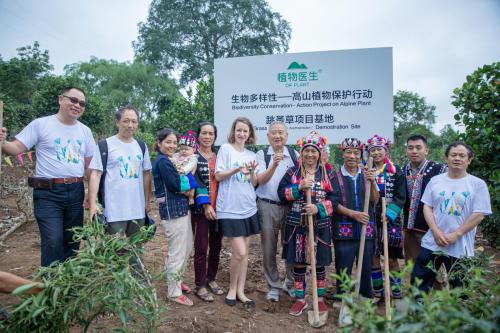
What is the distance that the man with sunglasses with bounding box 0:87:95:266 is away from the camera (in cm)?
298

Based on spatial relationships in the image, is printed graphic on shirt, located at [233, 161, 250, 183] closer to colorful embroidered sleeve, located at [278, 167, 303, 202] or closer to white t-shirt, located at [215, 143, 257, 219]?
white t-shirt, located at [215, 143, 257, 219]

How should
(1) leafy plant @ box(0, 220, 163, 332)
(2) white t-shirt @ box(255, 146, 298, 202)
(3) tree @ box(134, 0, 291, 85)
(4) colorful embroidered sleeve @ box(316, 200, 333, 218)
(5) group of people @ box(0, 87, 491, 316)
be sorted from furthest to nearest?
(3) tree @ box(134, 0, 291, 85), (2) white t-shirt @ box(255, 146, 298, 202), (4) colorful embroidered sleeve @ box(316, 200, 333, 218), (5) group of people @ box(0, 87, 491, 316), (1) leafy plant @ box(0, 220, 163, 332)

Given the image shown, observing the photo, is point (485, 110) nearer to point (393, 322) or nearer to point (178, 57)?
point (393, 322)

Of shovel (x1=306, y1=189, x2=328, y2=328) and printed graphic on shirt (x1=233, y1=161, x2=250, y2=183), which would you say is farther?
printed graphic on shirt (x1=233, y1=161, x2=250, y2=183)

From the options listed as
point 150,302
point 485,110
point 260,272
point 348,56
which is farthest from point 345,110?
point 150,302

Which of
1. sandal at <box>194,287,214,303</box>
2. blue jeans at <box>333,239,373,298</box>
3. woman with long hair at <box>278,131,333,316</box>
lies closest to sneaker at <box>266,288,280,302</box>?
woman with long hair at <box>278,131,333,316</box>

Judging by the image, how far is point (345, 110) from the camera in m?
4.36

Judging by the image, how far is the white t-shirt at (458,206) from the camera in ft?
9.57

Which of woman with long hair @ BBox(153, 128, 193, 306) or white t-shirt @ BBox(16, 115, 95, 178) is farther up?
white t-shirt @ BBox(16, 115, 95, 178)

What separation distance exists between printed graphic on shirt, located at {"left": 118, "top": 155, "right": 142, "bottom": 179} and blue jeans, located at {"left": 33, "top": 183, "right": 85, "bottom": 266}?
39 cm

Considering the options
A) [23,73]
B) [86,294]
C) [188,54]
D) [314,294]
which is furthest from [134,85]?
[86,294]

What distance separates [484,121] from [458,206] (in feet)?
4.06

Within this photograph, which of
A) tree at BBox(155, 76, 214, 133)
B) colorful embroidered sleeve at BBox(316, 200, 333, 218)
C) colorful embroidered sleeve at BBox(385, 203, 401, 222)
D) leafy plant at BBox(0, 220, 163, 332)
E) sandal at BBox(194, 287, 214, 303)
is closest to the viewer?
leafy plant at BBox(0, 220, 163, 332)

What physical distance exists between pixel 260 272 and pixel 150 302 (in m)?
2.86
